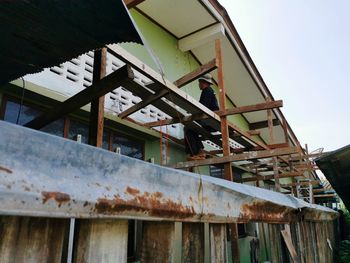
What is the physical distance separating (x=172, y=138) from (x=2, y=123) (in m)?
5.51

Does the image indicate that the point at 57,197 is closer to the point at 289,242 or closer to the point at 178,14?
the point at 289,242

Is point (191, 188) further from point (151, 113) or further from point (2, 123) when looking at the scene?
point (151, 113)

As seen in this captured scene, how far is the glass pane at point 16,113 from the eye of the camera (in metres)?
3.60

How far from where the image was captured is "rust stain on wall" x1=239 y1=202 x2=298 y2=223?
1665 millimetres

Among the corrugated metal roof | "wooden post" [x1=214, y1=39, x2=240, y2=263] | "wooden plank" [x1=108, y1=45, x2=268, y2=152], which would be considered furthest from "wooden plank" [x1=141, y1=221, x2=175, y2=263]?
"wooden post" [x1=214, y1=39, x2=240, y2=263]

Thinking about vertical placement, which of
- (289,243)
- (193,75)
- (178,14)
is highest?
(178,14)

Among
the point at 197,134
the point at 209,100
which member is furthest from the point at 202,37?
the point at 197,134

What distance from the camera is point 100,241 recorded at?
3.32 ft

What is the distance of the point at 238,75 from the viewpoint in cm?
930

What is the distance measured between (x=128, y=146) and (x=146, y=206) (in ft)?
14.5

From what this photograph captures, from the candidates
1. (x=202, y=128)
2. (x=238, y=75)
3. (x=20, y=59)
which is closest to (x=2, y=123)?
(x=20, y=59)

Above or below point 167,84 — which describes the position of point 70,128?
below

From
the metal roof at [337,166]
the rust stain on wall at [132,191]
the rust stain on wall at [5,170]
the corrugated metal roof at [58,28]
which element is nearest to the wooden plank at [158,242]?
the rust stain on wall at [132,191]

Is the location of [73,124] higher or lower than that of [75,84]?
lower
